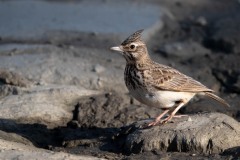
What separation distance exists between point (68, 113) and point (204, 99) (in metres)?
1.90

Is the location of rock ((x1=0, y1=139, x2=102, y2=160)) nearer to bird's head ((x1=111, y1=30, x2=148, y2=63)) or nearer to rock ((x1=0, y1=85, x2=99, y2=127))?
rock ((x1=0, y1=85, x2=99, y2=127))

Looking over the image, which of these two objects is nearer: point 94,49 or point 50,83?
point 50,83

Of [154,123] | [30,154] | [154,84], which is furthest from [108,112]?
[30,154]

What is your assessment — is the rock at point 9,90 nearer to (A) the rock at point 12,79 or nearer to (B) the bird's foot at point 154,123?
(A) the rock at point 12,79

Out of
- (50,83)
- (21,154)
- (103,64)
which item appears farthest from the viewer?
(103,64)

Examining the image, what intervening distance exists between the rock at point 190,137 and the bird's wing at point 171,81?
20.9 inches

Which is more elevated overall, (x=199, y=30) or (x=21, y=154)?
(x=199, y=30)

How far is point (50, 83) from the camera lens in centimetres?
907

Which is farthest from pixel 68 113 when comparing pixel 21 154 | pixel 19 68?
pixel 21 154

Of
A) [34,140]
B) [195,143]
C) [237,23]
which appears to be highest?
[237,23]

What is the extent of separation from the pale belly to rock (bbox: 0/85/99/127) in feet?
3.76

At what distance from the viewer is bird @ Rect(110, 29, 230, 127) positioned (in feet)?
24.5

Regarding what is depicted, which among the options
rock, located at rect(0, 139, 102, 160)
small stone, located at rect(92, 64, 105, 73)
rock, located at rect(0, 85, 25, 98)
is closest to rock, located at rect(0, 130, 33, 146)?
rock, located at rect(0, 139, 102, 160)

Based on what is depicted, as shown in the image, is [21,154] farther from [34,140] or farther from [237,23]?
[237,23]
